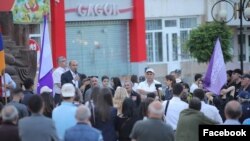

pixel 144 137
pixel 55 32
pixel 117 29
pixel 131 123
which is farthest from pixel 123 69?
pixel 144 137

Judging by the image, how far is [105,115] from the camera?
12.9 metres

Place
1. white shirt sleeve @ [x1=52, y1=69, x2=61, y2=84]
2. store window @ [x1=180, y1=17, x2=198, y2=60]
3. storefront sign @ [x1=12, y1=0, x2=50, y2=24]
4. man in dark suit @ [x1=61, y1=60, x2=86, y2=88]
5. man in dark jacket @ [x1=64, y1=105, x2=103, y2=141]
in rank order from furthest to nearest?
store window @ [x1=180, y1=17, x2=198, y2=60] → storefront sign @ [x1=12, y1=0, x2=50, y2=24] → white shirt sleeve @ [x1=52, y1=69, x2=61, y2=84] → man in dark suit @ [x1=61, y1=60, x2=86, y2=88] → man in dark jacket @ [x1=64, y1=105, x2=103, y2=141]

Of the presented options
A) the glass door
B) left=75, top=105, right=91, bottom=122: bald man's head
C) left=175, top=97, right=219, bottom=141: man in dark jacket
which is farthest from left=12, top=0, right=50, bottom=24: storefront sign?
left=75, top=105, right=91, bottom=122: bald man's head

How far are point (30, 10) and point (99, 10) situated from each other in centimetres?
573

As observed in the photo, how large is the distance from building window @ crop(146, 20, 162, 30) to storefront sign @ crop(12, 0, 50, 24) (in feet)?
26.3

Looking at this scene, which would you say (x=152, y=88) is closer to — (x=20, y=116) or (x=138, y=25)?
(x=20, y=116)

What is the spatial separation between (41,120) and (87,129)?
→ 2.55 ft

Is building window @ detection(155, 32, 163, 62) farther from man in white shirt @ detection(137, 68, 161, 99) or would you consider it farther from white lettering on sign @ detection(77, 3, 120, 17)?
man in white shirt @ detection(137, 68, 161, 99)

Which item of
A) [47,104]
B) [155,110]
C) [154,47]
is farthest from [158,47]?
[155,110]

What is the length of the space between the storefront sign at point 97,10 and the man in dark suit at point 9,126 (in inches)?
856

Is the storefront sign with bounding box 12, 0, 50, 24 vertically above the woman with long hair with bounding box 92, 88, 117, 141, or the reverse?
the storefront sign with bounding box 12, 0, 50, 24

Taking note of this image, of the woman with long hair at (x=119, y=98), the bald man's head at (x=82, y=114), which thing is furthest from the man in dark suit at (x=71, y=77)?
the bald man's head at (x=82, y=114)

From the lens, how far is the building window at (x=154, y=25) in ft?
122

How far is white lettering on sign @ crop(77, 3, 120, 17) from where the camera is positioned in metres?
33.3
